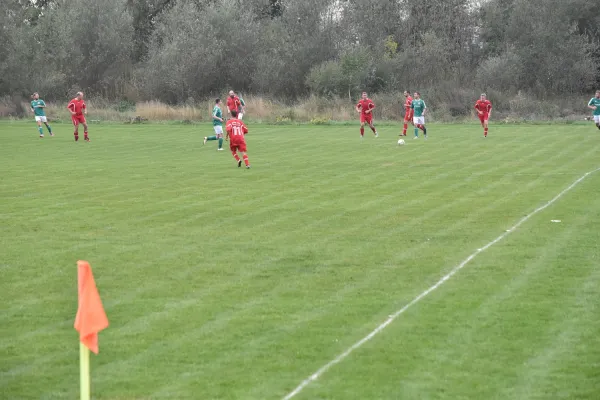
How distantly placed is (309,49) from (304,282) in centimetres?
5783

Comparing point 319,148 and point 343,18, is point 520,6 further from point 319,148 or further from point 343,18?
point 319,148

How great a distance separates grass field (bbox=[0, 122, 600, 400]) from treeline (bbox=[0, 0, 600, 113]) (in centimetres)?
4028

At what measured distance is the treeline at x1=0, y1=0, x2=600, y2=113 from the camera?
208 feet

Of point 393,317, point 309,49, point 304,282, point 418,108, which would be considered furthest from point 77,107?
point 309,49

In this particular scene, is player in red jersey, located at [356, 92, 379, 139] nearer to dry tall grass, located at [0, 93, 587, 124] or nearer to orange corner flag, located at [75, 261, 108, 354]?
dry tall grass, located at [0, 93, 587, 124]

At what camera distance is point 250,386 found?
752cm

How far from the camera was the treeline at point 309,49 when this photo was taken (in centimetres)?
6353

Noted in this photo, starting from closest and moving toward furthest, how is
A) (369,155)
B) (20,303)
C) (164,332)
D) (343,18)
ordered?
(164,332)
(20,303)
(369,155)
(343,18)

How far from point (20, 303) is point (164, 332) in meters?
2.21

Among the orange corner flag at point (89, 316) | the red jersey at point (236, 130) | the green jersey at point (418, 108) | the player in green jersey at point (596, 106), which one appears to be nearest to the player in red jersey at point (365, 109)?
the green jersey at point (418, 108)

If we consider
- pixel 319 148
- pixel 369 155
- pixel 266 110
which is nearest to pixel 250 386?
pixel 369 155

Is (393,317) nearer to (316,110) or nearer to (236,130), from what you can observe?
(236,130)

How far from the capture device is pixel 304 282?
1143cm

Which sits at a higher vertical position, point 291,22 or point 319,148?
point 291,22
